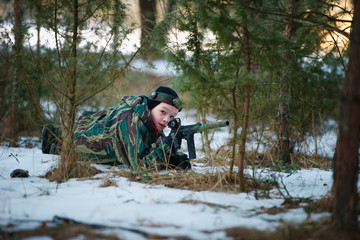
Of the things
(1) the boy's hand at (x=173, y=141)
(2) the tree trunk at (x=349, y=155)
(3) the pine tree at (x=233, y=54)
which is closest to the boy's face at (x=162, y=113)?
(1) the boy's hand at (x=173, y=141)

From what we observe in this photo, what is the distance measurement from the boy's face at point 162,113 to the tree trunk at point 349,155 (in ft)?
7.17

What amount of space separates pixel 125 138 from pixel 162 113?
0.53 metres

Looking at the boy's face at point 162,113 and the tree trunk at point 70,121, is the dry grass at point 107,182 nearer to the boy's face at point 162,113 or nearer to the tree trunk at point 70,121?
the tree trunk at point 70,121

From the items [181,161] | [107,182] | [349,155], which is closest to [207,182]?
[181,161]

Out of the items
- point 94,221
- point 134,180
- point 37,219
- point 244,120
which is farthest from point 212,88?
point 37,219

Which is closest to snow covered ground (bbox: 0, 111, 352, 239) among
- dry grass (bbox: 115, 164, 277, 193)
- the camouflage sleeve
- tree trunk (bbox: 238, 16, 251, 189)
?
dry grass (bbox: 115, 164, 277, 193)

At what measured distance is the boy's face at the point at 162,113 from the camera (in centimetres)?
379

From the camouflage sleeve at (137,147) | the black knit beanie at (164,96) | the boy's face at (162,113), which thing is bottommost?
the camouflage sleeve at (137,147)

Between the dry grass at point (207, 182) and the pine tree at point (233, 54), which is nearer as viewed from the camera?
the pine tree at point (233, 54)

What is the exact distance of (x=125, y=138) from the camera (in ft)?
12.0

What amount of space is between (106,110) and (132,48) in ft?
3.52

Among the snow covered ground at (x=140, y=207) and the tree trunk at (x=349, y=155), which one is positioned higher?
the tree trunk at (x=349, y=155)

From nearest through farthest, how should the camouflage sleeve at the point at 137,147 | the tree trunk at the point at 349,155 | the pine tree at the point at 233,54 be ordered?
the tree trunk at the point at 349,155 → the pine tree at the point at 233,54 → the camouflage sleeve at the point at 137,147

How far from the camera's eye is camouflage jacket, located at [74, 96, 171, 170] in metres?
3.59
